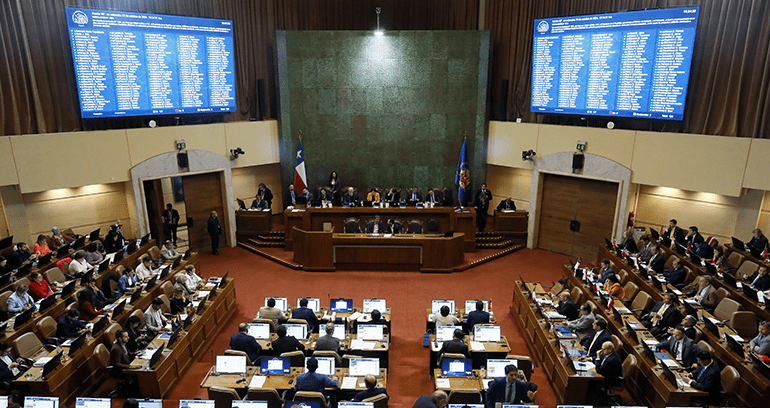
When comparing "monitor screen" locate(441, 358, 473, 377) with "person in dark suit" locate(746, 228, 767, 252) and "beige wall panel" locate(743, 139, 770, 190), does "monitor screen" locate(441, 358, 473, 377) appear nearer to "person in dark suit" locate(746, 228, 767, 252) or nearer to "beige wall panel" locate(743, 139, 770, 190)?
"person in dark suit" locate(746, 228, 767, 252)

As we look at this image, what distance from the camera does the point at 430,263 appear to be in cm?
1387

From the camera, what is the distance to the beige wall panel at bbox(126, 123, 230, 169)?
1398 centimetres

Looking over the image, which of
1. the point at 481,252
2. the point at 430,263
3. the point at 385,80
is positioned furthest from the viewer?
the point at 385,80

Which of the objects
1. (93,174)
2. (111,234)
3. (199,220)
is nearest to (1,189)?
(93,174)

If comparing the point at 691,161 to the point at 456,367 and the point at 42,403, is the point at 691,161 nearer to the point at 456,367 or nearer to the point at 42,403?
the point at 456,367

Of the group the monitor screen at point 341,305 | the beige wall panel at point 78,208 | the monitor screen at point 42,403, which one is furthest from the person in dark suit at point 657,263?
the beige wall panel at point 78,208

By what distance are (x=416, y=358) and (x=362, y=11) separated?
44.9ft

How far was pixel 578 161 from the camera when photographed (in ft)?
47.4

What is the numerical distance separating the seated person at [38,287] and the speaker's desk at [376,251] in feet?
19.6

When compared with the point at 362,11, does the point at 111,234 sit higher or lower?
lower

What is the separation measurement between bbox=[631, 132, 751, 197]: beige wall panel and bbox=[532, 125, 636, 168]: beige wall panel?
0.91ft

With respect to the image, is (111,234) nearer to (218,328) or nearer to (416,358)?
(218,328)

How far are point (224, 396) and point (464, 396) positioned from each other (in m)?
3.34

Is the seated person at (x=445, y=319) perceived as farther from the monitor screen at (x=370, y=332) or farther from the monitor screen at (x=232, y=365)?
the monitor screen at (x=232, y=365)
